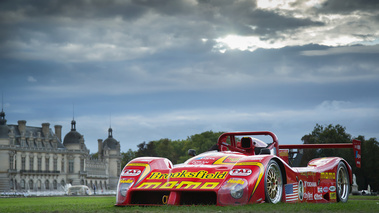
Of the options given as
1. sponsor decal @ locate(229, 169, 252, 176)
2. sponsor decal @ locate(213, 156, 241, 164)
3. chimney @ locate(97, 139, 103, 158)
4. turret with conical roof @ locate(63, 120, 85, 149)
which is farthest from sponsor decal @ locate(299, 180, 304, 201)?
chimney @ locate(97, 139, 103, 158)

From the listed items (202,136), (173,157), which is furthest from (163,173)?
(173,157)

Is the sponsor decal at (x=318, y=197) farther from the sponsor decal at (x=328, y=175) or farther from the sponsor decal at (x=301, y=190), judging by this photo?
the sponsor decal at (x=301, y=190)

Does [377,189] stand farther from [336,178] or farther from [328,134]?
[336,178]

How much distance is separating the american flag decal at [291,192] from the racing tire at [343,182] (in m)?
2.98

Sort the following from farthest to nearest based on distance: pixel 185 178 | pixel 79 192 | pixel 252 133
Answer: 1. pixel 79 192
2. pixel 252 133
3. pixel 185 178

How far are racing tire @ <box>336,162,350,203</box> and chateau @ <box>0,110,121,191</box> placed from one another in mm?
109292

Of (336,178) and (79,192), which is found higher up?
(336,178)

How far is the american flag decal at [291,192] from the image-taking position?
43.5 ft

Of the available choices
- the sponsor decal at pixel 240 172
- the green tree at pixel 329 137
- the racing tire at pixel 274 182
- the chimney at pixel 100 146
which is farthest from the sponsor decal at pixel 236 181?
the chimney at pixel 100 146

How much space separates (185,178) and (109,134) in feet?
533

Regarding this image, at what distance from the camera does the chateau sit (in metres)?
121

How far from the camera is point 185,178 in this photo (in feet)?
40.3

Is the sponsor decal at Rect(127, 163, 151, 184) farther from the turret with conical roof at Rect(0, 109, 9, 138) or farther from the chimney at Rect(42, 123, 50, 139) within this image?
the chimney at Rect(42, 123, 50, 139)

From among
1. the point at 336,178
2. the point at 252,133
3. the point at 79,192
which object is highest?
the point at 252,133
